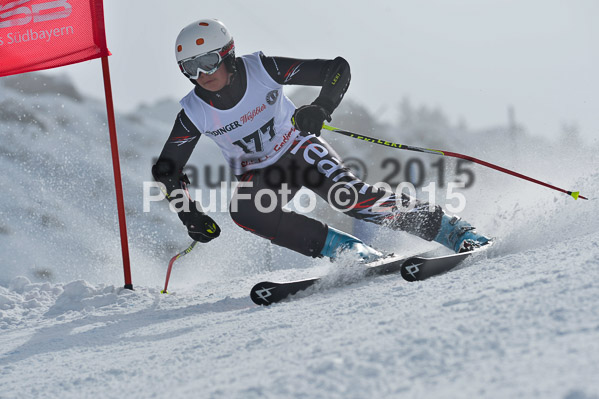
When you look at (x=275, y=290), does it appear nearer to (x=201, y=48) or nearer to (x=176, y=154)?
(x=176, y=154)

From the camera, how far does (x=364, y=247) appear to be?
3.73m

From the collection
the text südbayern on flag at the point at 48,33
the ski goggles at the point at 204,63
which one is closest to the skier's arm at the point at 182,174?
the ski goggles at the point at 204,63

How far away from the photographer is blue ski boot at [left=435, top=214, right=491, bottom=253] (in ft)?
11.2

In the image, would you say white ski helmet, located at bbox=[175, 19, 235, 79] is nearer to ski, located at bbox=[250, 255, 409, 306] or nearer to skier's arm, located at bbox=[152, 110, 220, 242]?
skier's arm, located at bbox=[152, 110, 220, 242]

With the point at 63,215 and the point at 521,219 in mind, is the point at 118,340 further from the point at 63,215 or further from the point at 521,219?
the point at 63,215

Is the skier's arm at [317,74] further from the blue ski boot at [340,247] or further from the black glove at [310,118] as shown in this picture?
the blue ski boot at [340,247]

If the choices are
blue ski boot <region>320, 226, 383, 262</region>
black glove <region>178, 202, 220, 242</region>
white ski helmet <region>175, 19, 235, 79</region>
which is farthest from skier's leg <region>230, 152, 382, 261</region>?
white ski helmet <region>175, 19, 235, 79</region>

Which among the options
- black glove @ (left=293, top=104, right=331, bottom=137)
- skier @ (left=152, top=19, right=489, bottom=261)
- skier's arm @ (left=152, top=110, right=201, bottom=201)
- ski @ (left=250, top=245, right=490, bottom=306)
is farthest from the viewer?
skier's arm @ (left=152, top=110, right=201, bottom=201)

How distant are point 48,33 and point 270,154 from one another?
92.2 inches

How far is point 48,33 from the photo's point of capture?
4.74 metres

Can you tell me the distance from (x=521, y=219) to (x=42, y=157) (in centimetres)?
2474

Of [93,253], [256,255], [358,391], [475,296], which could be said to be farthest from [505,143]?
[93,253]

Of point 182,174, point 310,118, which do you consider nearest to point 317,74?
point 310,118

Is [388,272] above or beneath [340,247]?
beneath
